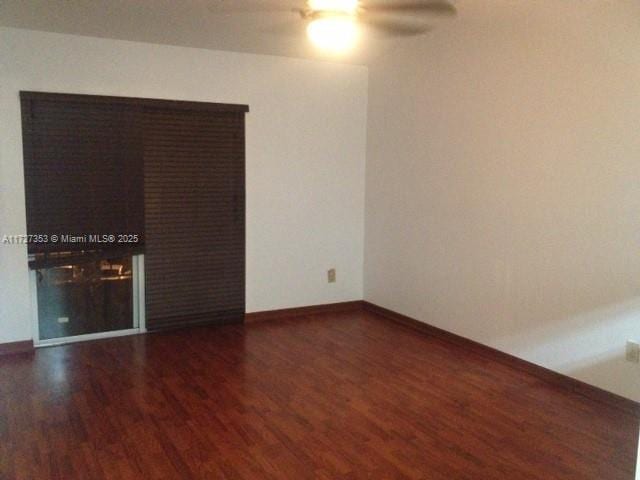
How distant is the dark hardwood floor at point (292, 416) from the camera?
2.58 meters

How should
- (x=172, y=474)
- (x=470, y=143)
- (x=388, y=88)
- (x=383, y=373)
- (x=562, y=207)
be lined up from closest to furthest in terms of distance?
1. (x=172, y=474)
2. (x=562, y=207)
3. (x=383, y=373)
4. (x=470, y=143)
5. (x=388, y=88)

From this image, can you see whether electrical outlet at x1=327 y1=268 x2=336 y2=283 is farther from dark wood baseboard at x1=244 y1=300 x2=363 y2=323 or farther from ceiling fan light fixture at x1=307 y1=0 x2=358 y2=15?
ceiling fan light fixture at x1=307 y1=0 x2=358 y2=15

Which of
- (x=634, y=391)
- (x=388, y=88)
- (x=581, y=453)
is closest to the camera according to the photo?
(x=581, y=453)

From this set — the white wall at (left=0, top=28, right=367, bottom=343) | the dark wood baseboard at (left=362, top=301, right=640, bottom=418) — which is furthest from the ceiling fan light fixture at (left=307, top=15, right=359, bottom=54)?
the dark wood baseboard at (left=362, top=301, right=640, bottom=418)

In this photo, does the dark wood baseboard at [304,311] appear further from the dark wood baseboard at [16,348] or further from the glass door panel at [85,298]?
the dark wood baseboard at [16,348]

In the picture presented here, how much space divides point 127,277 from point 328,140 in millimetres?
2208

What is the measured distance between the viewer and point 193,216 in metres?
4.64

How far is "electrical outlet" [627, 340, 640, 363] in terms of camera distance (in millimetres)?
3117

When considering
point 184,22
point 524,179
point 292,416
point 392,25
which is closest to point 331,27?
point 392,25

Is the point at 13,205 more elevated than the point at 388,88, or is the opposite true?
the point at 388,88

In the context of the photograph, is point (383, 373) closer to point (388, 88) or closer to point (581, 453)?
point (581, 453)

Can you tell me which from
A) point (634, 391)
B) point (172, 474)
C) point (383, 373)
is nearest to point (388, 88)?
point (383, 373)

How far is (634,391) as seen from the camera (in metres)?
3.15

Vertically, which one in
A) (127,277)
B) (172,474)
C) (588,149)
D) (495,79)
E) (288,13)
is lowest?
(172,474)
